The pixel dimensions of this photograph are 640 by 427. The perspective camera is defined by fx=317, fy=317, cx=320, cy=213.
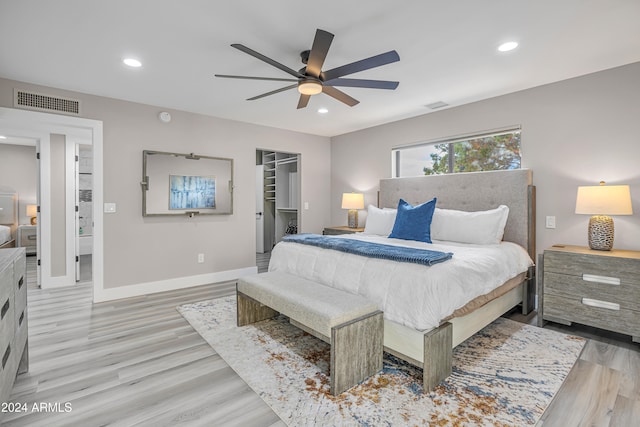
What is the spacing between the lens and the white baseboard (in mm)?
3783

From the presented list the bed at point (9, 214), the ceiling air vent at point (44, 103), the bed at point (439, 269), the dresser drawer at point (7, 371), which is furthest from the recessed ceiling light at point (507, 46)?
the bed at point (9, 214)

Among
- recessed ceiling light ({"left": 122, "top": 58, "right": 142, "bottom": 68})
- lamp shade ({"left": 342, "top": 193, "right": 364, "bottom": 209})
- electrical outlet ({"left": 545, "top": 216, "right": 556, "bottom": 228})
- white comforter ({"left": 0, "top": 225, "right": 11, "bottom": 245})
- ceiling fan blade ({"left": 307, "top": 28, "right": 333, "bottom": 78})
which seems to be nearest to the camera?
ceiling fan blade ({"left": 307, "top": 28, "right": 333, "bottom": 78})

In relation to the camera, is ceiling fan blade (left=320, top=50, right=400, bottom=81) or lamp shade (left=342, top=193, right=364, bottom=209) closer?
ceiling fan blade (left=320, top=50, right=400, bottom=81)

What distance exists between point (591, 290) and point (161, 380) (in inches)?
135

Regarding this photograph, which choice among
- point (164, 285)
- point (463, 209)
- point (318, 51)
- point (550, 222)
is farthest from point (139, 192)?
point (550, 222)

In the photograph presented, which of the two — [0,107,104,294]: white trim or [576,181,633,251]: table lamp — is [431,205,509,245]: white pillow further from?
[0,107,104,294]: white trim

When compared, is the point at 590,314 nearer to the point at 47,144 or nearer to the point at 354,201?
the point at 354,201

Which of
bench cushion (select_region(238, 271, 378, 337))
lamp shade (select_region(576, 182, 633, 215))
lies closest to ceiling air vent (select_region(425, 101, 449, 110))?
lamp shade (select_region(576, 182, 633, 215))

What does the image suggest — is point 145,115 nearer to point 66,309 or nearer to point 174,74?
point 174,74

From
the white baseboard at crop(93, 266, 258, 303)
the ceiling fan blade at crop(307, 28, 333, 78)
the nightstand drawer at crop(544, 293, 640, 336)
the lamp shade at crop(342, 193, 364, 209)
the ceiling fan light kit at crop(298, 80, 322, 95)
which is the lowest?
the white baseboard at crop(93, 266, 258, 303)

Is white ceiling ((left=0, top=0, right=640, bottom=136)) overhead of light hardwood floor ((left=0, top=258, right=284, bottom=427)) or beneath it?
overhead

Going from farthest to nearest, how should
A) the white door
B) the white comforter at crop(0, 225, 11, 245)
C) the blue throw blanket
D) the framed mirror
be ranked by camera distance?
the white door < the white comforter at crop(0, 225, 11, 245) < the framed mirror < the blue throw blanket

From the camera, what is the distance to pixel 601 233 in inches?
111

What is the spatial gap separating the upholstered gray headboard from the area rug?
3.47ft
